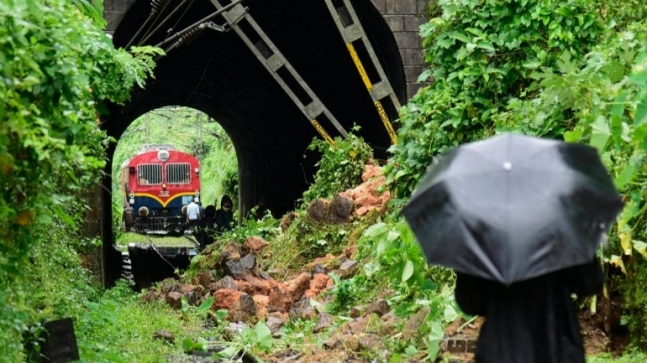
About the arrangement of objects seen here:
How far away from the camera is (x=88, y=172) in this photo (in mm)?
7637

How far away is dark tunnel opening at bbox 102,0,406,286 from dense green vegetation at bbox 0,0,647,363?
8.88 ft

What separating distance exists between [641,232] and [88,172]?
3.73 metres

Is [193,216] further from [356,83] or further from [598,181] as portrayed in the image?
[598,181]

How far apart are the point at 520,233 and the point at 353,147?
1202 centimetres

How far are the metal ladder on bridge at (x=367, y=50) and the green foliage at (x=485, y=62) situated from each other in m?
3.48

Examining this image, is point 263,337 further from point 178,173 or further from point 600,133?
point 178,173

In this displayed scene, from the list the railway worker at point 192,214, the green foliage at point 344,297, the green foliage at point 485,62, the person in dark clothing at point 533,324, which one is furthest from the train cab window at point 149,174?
the person in dark clothing at point 533,324

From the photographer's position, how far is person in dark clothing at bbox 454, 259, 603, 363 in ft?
15.2

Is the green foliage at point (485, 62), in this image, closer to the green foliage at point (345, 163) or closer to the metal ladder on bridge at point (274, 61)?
the green foliage at point (345, 163)

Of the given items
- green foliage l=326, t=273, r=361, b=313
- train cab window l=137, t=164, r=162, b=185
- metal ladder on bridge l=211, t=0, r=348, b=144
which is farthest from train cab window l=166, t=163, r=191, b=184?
green foliage l=326, t=273, r=361, b=313

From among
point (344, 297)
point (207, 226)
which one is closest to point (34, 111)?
point (344, 297)

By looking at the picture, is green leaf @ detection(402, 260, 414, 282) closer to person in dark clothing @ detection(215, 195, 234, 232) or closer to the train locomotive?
person in dark clothing @ detection(215, 195, 234, 232)

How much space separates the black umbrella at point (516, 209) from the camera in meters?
4.47

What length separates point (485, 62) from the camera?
41.4 feet
